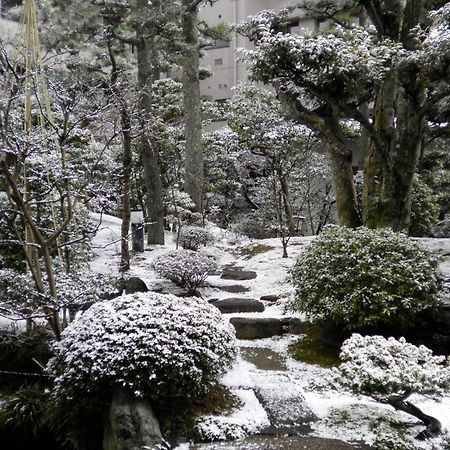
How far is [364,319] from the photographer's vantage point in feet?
13.6

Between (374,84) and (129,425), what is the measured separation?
4888 millimetres

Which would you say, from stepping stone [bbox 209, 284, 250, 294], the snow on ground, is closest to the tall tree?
stepping stone [bbox 209, 284, 250, 294]

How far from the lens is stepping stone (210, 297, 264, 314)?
562cm

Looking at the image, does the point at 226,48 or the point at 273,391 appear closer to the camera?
the point at 273,391

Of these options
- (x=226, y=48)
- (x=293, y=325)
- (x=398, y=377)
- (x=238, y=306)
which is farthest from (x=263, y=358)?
(x=226, y=48)

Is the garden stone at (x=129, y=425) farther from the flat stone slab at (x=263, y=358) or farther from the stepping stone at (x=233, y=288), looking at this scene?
the stepping stone at (x=233, y=288)

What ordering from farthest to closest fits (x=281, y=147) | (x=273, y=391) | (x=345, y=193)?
(x=281, y=147) → (x=345, y=193) → (x=273, y=391)

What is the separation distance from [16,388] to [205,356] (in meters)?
2.00

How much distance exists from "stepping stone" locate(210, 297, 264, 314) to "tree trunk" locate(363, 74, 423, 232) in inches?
79.3

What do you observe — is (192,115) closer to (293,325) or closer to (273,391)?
(293,325)

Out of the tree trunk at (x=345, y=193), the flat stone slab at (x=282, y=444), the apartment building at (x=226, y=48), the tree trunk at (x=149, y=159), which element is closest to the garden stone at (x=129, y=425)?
the flat stone slab at (x=282, y=444)

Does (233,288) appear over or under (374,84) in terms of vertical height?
under

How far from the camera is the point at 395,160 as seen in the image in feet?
19.6

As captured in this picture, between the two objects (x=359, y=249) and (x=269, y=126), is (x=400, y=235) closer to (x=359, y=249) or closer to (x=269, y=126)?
(x=359, y=249)
